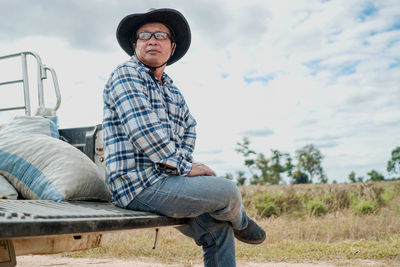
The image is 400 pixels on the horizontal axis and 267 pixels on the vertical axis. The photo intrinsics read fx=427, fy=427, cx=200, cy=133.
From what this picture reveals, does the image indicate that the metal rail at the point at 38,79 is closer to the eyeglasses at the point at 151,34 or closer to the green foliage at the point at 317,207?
the eyeglasses at the point at 151,34

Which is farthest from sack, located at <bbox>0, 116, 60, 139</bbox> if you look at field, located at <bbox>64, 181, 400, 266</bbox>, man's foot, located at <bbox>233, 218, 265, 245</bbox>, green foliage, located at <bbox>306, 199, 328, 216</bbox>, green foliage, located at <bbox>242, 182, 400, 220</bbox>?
green foliage, located at <bbox>306, 199, 328, 216</bbox>

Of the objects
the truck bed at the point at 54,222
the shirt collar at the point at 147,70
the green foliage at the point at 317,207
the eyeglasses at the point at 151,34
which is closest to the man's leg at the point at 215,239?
the truck bed at the point at 54,222

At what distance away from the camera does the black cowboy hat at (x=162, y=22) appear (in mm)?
2766

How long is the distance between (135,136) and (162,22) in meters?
0.94

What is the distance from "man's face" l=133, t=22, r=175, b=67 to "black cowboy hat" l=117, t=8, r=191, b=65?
0.19ft

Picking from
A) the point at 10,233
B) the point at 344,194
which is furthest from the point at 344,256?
the point at 344,194

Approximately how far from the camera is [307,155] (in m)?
48.6

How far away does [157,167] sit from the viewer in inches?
93.9

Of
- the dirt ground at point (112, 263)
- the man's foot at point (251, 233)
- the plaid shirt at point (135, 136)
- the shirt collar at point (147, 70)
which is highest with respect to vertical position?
the shirt collar at point (147, 70)

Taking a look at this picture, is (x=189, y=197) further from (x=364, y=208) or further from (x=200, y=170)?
(x=364, y=208)

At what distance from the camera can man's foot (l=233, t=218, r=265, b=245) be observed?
266 centimetres

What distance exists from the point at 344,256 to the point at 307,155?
45.1 m

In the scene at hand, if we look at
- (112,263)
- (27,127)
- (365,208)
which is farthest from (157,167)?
(365,208)

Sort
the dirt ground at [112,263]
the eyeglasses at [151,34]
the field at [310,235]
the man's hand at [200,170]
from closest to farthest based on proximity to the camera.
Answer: the man's hand at [200,170] → the eyeglasses at [151,34] → the dirt ground at [112,263] → the field at [310,235]
